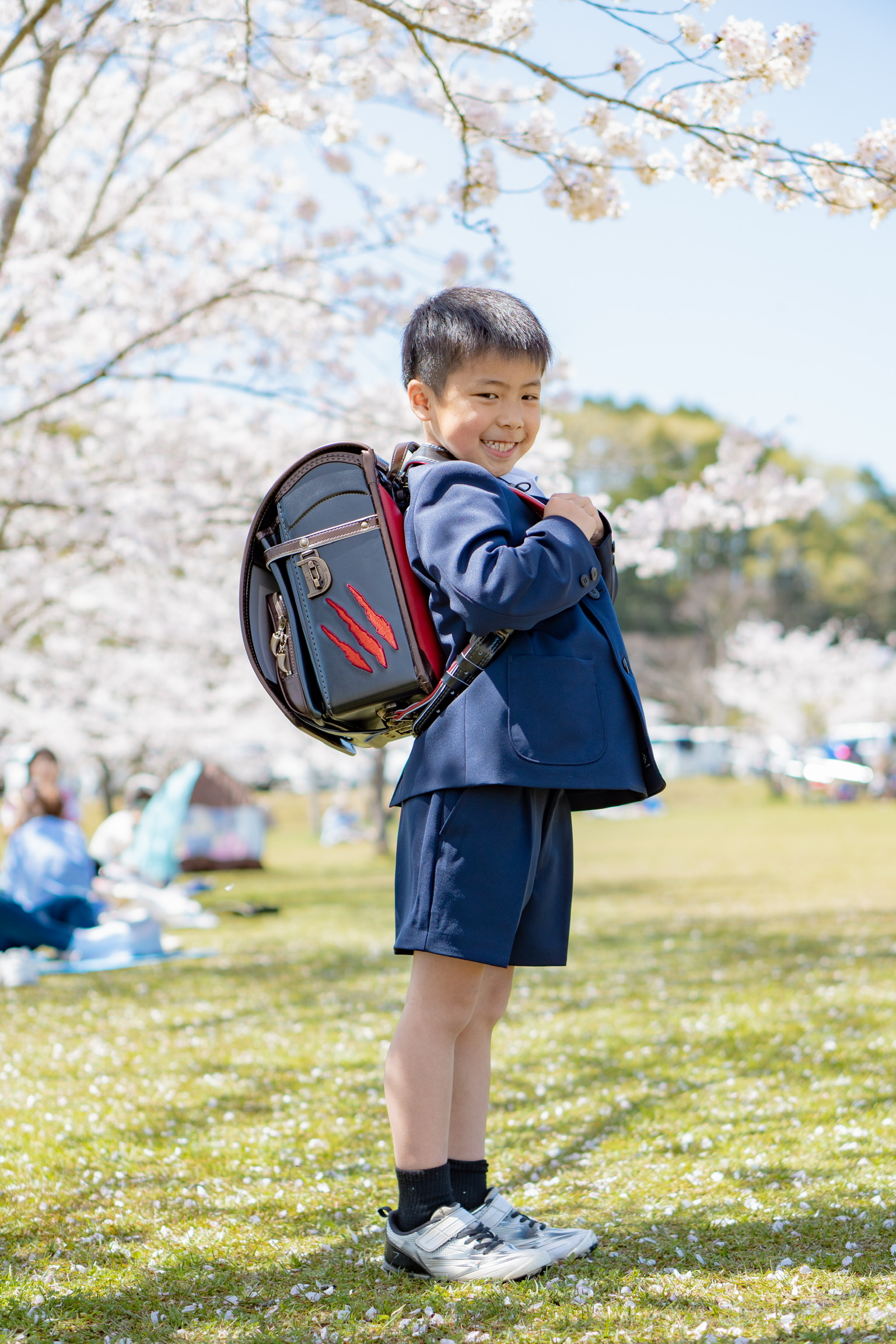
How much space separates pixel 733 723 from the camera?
1935 inches

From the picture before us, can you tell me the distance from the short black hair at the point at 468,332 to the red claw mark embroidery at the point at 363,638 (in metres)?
0.48

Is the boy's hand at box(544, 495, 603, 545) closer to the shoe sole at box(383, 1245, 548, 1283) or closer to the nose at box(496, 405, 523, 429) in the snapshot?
the nose at box(496, 405, 523, 429)

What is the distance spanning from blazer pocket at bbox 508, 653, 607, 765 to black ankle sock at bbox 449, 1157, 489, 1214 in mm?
861

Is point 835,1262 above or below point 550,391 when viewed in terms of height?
below

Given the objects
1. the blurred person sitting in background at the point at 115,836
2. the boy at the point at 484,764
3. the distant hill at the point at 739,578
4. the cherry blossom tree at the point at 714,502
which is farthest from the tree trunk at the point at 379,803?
the distant hill at the point at 739,578

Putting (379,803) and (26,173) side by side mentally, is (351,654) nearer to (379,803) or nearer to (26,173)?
(26,173)

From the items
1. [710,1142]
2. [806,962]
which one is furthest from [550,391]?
[710,1142]

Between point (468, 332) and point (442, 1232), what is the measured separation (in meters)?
1.69

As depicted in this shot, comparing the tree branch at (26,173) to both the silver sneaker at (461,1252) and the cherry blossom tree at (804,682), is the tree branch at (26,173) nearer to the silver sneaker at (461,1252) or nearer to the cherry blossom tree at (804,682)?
the silver sneaker at (461,1252)

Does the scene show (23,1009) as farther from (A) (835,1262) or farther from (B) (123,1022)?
(A) (835,1262)

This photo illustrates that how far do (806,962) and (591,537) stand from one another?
17.0 ft

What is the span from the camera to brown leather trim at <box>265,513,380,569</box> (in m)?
2.12

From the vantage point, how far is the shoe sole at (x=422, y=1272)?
207 centimetres

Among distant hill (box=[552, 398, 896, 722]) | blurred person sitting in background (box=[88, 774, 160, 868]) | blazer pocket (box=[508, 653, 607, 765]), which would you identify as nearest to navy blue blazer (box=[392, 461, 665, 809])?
blazer pocket (box=[508, 653, 607, 765])
